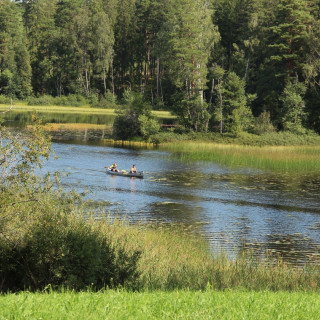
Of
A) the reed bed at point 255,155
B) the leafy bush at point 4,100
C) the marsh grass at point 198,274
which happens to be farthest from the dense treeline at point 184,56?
the marsh grass at point 198,274

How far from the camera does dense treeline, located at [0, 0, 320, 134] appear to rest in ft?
204

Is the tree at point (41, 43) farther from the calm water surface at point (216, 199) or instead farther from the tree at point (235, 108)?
the calm water surface at point (216, 199)

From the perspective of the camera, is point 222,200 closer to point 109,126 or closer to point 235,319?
point 235,319

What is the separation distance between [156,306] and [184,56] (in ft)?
173

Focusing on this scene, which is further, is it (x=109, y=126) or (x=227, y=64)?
(x=227, y=64)

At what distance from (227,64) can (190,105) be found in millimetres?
25479

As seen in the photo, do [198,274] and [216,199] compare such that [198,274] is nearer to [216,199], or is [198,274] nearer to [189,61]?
[216,199]

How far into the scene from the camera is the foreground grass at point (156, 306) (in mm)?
8570

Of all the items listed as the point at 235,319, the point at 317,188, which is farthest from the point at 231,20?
the point at 235,319

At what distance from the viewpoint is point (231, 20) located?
88.0m

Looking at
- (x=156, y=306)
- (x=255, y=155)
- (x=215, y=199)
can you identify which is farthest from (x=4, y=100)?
(x=156, y=306)

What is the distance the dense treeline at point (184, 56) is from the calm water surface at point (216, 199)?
16.3m

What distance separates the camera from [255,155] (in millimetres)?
50125

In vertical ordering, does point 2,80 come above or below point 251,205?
above
